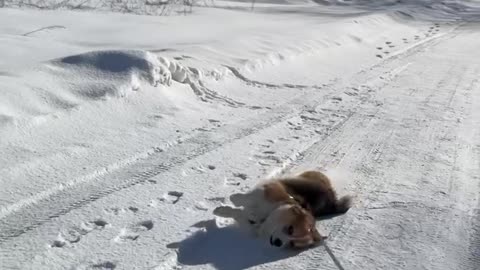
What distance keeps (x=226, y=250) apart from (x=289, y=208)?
35cm

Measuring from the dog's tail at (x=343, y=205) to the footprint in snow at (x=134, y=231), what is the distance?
3.25 ft

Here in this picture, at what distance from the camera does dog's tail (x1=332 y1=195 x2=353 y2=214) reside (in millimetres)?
3766

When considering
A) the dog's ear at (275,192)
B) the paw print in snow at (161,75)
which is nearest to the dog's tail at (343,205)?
→ the dog's ear at (275,192)

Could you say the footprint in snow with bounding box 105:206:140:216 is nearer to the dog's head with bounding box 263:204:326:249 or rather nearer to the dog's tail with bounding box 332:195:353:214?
the dog's head with bounding box 263:204:326:249

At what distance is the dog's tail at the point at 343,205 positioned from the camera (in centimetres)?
377

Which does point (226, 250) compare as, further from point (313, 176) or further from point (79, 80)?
point (79, 80)

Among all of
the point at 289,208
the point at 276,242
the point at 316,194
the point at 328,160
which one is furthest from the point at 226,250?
the point at 328,160

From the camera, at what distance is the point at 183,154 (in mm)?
4633

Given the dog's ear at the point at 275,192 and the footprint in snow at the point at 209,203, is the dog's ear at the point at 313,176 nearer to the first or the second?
the dog's ear at the point at 275,192

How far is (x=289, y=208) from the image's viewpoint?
130 inches

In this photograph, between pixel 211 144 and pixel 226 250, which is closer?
pixel 226 250

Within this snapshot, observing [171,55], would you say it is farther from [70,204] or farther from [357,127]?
[70,204]

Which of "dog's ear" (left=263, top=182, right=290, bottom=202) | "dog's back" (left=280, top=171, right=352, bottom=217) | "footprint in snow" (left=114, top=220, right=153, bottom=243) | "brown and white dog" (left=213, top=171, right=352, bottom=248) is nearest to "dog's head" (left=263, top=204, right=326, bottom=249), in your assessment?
"brown and white dog" (left=213, top=171, right=352, bottom=248)

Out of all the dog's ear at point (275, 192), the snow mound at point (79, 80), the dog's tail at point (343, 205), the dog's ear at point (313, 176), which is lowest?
the dog's tail at point (343, 205)
